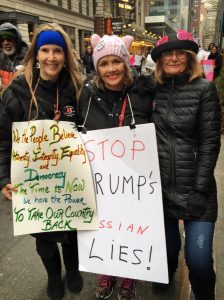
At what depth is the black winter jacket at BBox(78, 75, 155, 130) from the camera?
2.17 meters

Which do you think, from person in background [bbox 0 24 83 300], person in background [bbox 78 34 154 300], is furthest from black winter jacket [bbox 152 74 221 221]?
person in background [bbox 0 24 83 300]

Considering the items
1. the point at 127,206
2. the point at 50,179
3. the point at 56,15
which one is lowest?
the point at 127,206

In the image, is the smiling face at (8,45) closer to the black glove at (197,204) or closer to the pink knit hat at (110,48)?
the pink knit hat at (110,48)

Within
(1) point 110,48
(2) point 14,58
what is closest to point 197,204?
(1) point 110,48

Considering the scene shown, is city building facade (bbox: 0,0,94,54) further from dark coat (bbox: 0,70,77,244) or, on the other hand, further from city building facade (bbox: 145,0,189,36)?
city building facade (bbox: 145,0,189,36)

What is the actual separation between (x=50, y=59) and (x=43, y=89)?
0.65ft

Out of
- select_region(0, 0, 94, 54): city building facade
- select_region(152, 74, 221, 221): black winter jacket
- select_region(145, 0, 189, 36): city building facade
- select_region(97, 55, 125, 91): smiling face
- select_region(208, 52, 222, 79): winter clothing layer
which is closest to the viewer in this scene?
select_region(152, 74, 221, 221): black winter jacket

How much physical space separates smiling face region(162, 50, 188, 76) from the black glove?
28.9 inches

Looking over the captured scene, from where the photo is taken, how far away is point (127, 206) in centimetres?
217

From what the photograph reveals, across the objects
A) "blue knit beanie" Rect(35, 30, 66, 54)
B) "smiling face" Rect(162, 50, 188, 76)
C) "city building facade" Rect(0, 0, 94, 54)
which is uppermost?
"city building facade" Rect(0, 0, 94, 54)

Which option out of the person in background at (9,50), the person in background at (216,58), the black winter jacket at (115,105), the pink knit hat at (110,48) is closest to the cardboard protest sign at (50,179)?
the black winter jacket at (115,105)

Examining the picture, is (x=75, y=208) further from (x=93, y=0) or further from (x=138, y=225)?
(x=93, y=0)

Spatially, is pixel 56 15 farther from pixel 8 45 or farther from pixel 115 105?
pixel 115 105

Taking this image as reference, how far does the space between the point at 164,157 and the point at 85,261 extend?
88 centimetres
